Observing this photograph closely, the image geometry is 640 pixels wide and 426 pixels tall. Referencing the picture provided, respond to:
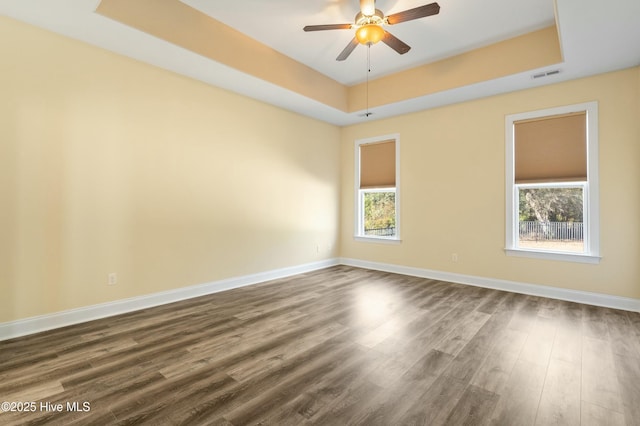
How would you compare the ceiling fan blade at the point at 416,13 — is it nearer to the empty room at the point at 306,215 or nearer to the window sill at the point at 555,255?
the empty room at the point at 306,215

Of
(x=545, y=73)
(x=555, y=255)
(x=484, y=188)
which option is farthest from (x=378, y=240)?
(x=545, y=73)

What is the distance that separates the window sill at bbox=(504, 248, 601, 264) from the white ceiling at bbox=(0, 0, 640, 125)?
228 centimetres

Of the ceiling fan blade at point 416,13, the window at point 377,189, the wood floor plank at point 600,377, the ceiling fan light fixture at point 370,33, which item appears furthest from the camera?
the window at point 377,189

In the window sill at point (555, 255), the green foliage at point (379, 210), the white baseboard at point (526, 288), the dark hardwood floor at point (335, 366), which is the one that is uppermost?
the green foliage at point (379, 210)

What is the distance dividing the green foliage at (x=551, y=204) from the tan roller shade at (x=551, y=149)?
18cm

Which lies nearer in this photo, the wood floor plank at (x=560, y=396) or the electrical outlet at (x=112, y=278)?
the wood floor plank at (x=560, y=396)

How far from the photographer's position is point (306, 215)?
5.61 m

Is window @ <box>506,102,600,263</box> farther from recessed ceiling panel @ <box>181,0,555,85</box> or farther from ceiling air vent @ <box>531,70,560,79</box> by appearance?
recessed ceiling panel @ <box>181,0,555,85</box>

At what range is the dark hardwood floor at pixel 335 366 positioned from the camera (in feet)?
5.74

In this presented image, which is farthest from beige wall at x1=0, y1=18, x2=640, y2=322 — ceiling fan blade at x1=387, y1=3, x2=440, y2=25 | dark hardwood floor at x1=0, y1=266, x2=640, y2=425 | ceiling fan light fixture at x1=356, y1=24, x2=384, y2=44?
ceiling fan blade at x1=387, y1=3, x2=440, y2=25

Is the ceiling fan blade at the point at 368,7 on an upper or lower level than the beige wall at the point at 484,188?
upper

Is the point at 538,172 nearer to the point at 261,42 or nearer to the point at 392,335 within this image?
the point at 392,335

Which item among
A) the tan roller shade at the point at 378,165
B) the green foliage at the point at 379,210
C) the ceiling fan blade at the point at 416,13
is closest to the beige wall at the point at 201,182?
the tan roller shade at the point at 378,165

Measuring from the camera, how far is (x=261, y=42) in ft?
12.9
